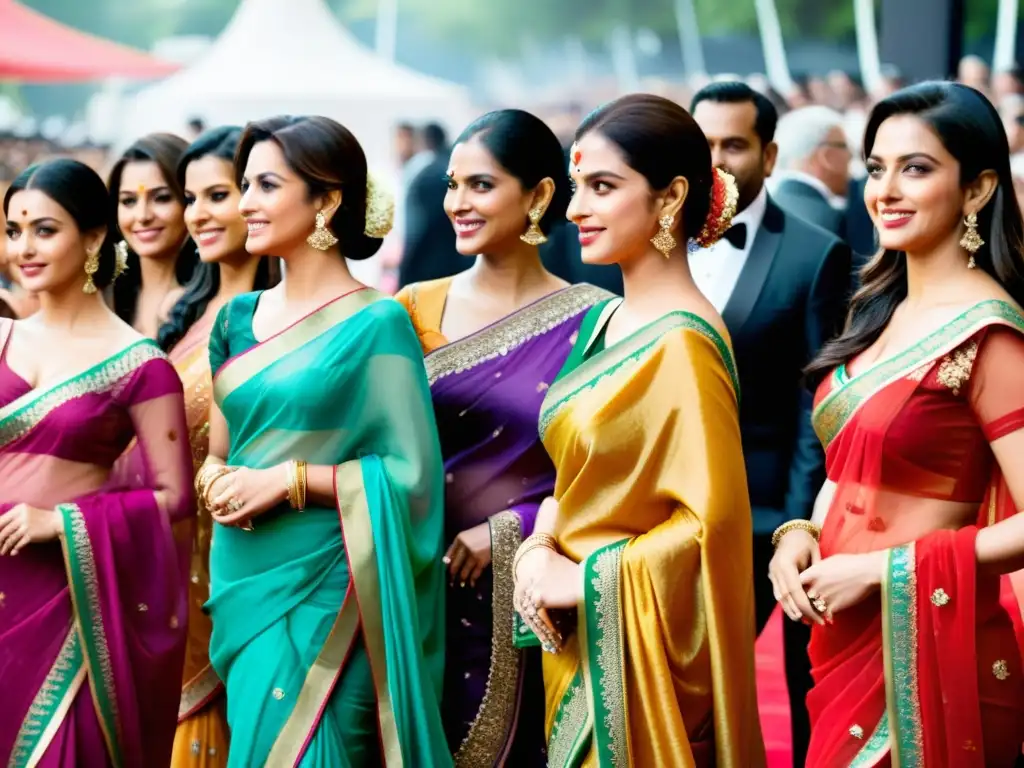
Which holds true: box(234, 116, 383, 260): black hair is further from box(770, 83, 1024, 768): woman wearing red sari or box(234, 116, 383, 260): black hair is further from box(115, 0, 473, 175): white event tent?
box(115, 0, 473, 175): white event tent

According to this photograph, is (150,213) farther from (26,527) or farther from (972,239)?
(972,239)

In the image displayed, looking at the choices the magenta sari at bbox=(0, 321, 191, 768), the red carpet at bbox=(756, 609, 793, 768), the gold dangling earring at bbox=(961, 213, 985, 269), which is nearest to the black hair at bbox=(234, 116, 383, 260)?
the magenta sari at bbox=(0, 321, 191, 768)

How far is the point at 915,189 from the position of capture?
9.97 ft

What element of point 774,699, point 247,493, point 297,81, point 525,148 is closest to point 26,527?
point 247,493

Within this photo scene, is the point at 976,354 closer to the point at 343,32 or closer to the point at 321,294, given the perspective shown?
the point at 321,294

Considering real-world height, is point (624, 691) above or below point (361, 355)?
below

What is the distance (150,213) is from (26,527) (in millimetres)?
1341

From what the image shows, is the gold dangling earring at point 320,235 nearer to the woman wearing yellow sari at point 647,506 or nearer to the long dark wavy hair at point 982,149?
the woman wearing yellow sari at point 647,506

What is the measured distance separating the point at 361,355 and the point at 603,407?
735mm

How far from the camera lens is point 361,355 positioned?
366 centimetres

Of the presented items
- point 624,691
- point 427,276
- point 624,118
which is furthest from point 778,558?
point 427,276

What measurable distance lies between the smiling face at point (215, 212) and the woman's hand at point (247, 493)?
110cm

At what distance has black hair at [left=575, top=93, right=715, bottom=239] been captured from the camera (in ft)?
10.7

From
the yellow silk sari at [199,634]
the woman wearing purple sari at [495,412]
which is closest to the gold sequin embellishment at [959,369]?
the woman wearing purple sari at [495,412]
